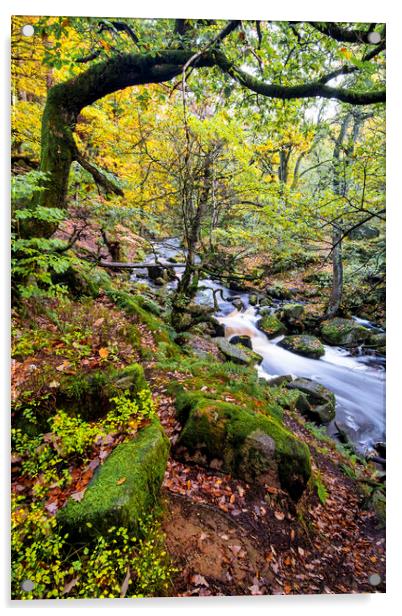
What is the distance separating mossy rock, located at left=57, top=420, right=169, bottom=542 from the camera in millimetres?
1656

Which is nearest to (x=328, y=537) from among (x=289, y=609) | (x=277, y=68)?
(x=289, y=609)

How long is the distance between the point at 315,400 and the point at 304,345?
2.37ft

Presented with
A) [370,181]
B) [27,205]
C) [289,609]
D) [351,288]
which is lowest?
[289,609]

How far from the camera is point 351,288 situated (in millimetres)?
3105

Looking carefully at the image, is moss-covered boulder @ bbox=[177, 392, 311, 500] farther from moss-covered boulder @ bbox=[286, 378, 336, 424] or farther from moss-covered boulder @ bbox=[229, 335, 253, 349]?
moss-covered boulder @ bbox=[229, 335, 253, 349]

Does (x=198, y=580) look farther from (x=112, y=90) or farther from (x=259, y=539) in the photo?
(x=112, y=90)

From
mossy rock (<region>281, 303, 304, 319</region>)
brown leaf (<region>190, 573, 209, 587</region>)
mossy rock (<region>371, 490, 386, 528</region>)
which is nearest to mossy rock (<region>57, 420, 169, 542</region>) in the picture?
brown leaf (<region>190, 573, 209, 587</region>)

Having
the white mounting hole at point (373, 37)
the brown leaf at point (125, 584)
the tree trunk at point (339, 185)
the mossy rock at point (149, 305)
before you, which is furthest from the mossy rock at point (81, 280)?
Answer: the white mounting hole at point (373, 37)

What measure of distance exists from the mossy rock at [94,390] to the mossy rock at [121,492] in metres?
0.40

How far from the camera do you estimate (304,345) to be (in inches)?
160

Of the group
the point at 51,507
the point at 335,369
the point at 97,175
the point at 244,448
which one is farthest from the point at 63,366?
the point at 335,369

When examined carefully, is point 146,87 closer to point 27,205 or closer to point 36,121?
point 36,121

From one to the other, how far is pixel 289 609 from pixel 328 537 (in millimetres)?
583

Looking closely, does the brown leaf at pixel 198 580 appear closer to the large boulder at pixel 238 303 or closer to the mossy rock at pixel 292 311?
the mossy rock at pixel 292 311
